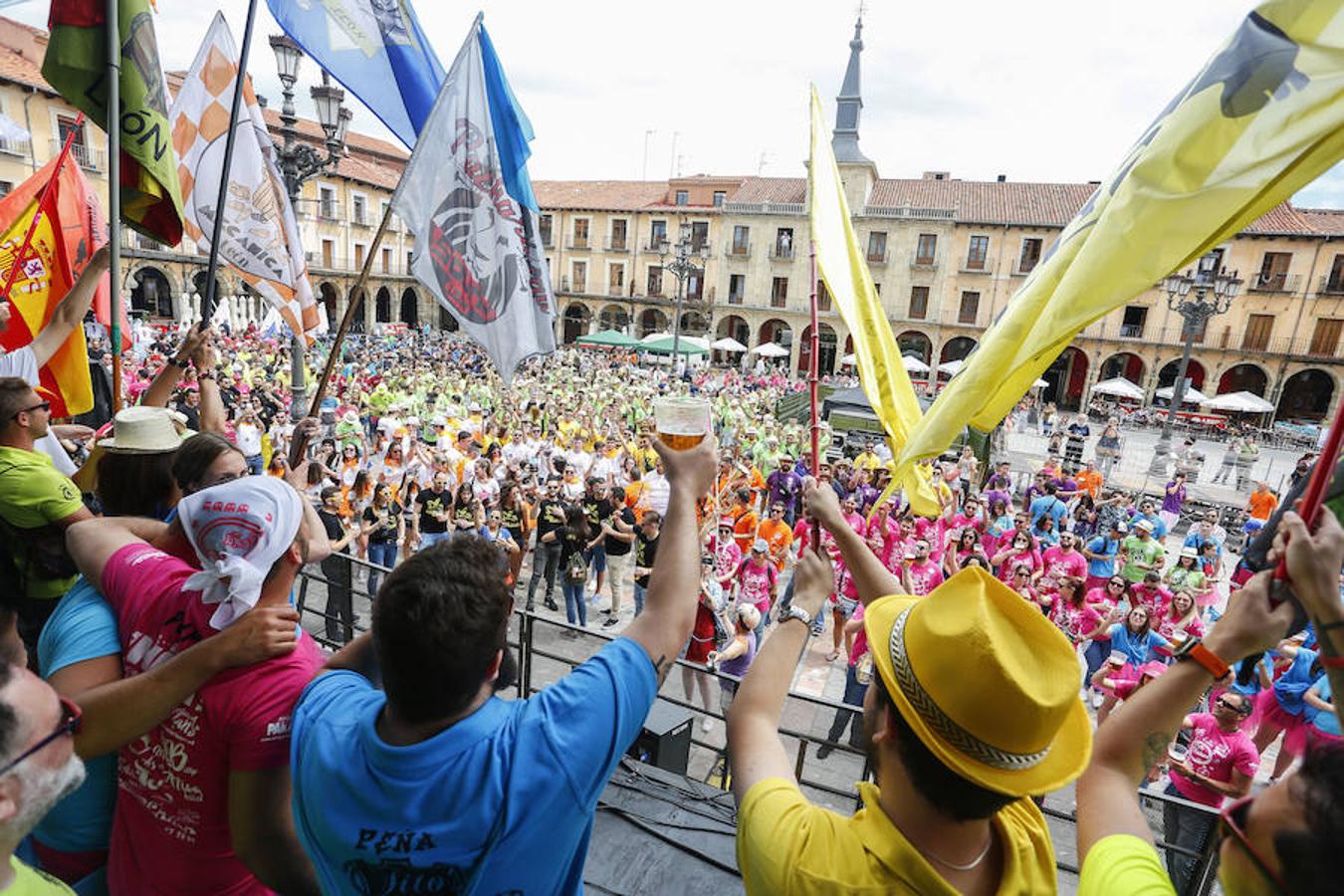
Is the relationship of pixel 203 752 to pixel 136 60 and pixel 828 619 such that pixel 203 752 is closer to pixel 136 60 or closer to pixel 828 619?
pixel 136 60

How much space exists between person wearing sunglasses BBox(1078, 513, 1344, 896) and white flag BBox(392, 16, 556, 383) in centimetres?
315

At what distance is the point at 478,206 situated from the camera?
3.97 m

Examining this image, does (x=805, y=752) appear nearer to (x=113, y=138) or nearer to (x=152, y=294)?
(x=113, y=138)

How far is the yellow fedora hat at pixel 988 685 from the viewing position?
1.13 metres

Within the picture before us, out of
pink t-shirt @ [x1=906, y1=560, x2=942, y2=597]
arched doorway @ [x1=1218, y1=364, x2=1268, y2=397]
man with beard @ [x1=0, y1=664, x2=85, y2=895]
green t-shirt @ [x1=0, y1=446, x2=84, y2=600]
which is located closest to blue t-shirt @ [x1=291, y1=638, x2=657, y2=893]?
man with beard @ [x1=0, y1=664, x2=85, y2=895]

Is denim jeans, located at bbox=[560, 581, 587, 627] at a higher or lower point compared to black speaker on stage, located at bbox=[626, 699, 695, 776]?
lower

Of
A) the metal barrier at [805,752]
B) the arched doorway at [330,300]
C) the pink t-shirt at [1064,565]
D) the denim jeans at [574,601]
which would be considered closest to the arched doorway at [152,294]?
the arched doorway at [330,300]

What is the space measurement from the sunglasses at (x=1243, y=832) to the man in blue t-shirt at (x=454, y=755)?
3.09ft

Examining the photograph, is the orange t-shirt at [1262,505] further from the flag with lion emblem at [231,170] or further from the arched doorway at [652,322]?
the arched doorway at [652,322]

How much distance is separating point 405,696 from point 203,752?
0.64 metres

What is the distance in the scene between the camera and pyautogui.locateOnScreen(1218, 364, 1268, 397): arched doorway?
3603cm

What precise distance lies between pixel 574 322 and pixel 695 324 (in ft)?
33.1

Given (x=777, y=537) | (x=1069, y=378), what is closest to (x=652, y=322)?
(x=1069, y=378)

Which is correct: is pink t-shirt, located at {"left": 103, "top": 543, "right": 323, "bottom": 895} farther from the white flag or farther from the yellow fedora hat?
the white flag
